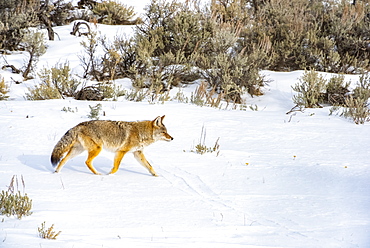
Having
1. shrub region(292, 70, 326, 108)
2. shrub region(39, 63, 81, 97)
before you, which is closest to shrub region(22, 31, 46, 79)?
shrub region(39, 63, 81, 97)

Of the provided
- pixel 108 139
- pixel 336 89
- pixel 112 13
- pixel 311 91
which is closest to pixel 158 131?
pixel 108 139

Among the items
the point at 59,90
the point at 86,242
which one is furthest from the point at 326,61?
the point at 86,242

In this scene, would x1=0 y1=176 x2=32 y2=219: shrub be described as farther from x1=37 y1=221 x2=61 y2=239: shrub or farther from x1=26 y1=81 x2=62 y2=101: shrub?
x1=26 y1=81 x2=62 y2=101: shrub

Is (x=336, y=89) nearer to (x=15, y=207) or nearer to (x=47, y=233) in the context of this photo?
(x=15, y=207)

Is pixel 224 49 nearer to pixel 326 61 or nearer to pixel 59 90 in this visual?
pixel 326 61

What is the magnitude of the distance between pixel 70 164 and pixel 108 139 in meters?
0.97

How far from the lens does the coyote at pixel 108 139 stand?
20.0 ft

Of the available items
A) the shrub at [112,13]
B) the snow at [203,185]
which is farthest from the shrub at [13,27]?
the snow at [203,185]

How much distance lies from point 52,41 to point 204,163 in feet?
41.4

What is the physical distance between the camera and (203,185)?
18.7 ft

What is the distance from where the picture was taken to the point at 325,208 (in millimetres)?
4785

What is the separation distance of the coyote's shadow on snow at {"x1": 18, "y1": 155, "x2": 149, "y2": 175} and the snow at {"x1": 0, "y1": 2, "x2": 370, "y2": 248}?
16mm

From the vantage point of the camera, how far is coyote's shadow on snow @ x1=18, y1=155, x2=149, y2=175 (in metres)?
6.39

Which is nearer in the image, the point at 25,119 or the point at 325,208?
the point at 325,208
